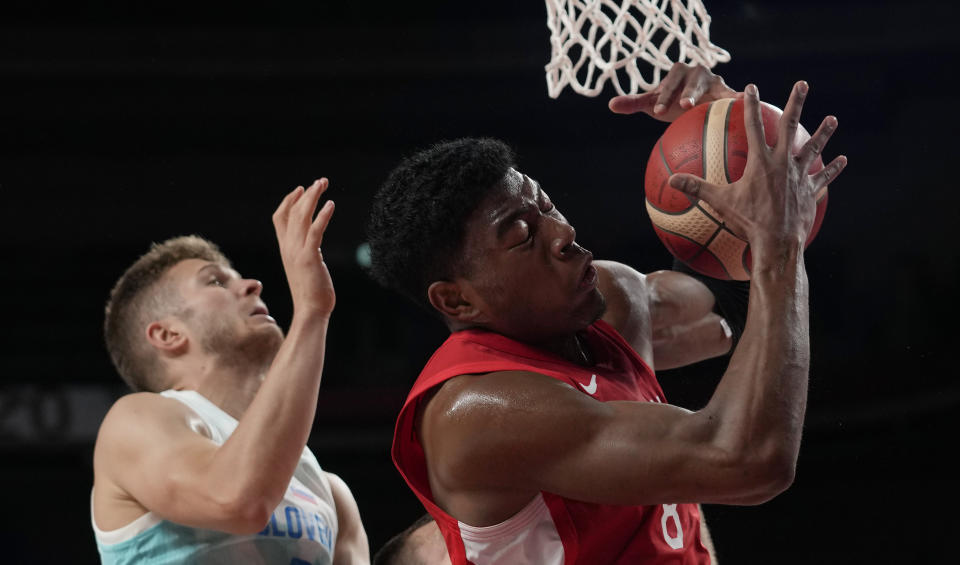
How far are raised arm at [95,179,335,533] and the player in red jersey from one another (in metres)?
0.28

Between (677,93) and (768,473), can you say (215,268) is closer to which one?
(677,93)

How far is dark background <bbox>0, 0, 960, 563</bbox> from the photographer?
6.30 meters

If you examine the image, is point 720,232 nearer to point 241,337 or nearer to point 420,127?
point 241,337

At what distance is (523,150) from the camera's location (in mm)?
6672

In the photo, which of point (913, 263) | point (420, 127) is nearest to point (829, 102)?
point (913, 263)

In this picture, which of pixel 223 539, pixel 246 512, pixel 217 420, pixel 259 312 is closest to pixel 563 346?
pixel 246 512

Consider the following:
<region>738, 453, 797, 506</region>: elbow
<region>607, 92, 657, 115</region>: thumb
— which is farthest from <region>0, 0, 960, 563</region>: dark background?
<region>738, 453, 797, 506</region>: elbow

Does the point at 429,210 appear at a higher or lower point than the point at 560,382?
higher

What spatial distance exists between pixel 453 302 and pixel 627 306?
520 mm

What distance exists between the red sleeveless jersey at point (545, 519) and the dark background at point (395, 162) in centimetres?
436

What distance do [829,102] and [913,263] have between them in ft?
3.81

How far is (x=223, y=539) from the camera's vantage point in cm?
234

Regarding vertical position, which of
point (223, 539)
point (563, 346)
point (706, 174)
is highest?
point (706, 174)

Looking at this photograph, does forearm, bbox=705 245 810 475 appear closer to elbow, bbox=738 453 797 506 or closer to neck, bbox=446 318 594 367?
elbow, bbox=738 453 797 506
